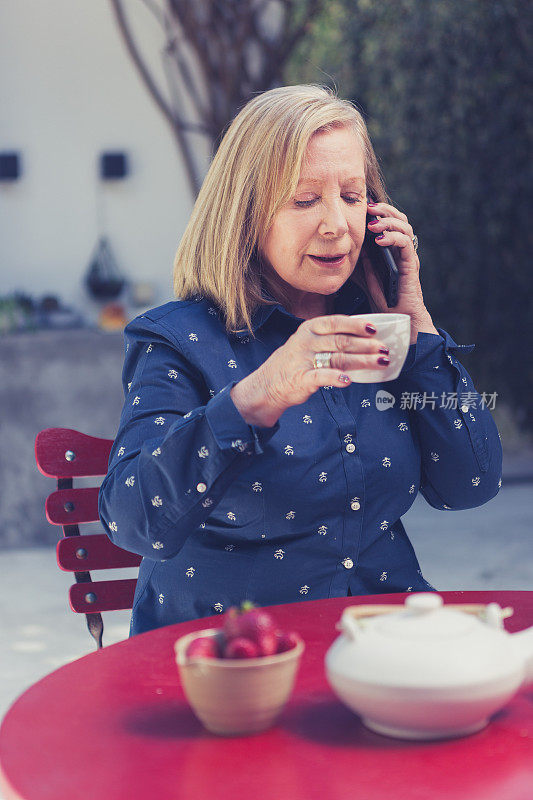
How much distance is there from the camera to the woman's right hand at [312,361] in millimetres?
1033

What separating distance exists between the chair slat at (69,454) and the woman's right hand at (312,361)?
578 millimetres

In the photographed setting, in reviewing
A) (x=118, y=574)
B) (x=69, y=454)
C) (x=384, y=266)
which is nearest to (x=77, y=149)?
(x=118, y=574)

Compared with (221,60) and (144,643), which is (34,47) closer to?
(221,60)

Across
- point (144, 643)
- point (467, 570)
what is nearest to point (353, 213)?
point (144, 643)

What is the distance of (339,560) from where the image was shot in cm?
138

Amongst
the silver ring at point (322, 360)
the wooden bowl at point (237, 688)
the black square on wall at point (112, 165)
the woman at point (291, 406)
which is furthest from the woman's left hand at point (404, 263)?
the black square on wall at point (112, 165)

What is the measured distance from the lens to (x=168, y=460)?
1150mm

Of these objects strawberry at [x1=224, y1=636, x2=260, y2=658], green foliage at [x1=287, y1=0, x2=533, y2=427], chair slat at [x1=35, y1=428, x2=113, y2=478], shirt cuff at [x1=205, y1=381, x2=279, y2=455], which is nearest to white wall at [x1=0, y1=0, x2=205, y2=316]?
green foliage at [x1=287, y1=0, x2=533, y2=427]

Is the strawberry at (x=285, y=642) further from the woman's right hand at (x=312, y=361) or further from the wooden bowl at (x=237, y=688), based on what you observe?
the woman's right hand at (x=312, y=361)

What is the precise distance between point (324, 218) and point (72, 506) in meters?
0.62

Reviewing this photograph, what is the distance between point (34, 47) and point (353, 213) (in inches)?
149

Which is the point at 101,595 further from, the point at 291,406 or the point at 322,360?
the point at 322,360

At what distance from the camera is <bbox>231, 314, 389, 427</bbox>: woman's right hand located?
103 cm

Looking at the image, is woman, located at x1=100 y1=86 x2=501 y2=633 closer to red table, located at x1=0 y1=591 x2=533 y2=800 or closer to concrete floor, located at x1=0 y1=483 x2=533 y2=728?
red table, located at x1=0 y1=591 x2=533 y2=800
